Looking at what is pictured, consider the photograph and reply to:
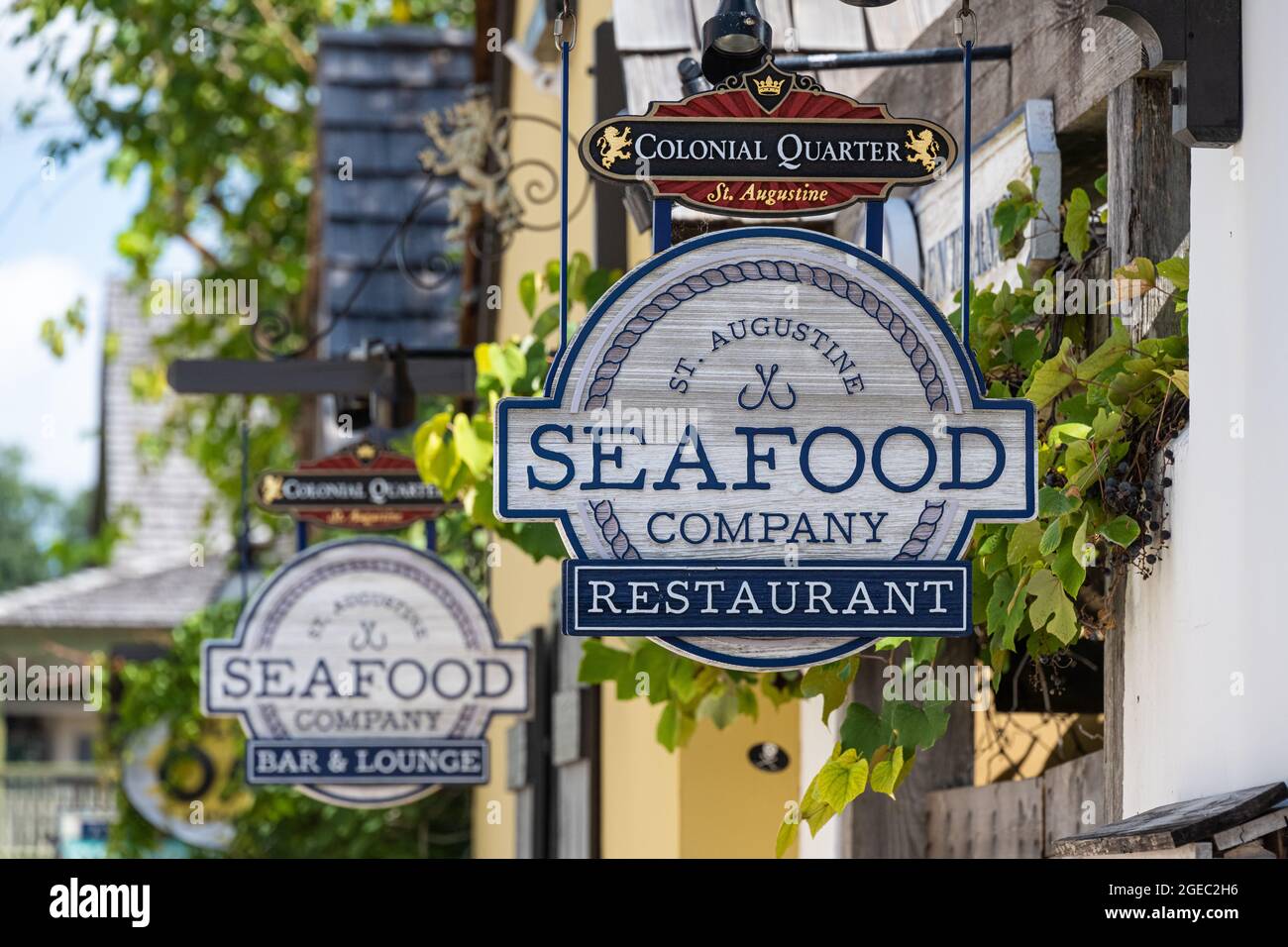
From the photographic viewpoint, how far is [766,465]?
320 cm

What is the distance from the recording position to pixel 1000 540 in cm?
346

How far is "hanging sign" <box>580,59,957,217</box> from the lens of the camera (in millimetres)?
3357

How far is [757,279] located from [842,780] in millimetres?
863

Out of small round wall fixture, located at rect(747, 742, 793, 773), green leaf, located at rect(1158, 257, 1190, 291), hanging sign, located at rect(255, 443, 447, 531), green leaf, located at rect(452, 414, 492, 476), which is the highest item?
hanging sign, located at rect(255, 443, 447, 531)

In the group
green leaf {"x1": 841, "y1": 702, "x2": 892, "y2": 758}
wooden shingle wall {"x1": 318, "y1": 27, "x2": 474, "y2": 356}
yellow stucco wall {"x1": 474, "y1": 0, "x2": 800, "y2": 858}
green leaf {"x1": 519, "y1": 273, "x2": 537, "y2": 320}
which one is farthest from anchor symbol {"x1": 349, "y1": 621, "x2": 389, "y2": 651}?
wooden shingle wall {"x1": 318, "y1": 27, "x2": 474, "y2": 356}

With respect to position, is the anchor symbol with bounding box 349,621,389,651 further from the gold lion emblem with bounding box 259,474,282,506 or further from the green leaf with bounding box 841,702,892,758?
the green leaf with bounding box 841,702,892,758

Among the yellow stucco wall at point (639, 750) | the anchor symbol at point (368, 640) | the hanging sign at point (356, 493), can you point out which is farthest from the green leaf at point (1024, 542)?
the hanging sign at point (356, 493)

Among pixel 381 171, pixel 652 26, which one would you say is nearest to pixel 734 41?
pixel 652 26

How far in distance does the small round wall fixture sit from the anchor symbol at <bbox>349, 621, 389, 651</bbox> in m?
1.19

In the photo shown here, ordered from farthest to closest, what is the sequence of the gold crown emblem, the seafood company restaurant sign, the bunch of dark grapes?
the gold crown emblem < the bunch of dark grapes < the seafood company restaurant sign

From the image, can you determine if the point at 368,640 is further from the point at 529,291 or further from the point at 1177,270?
the point at 1177,270

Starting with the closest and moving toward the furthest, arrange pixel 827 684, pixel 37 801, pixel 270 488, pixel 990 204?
pixel 827 684, pixel 990 204, pixel 270 488, pixel 37 801

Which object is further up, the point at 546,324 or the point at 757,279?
the point at 546,324
